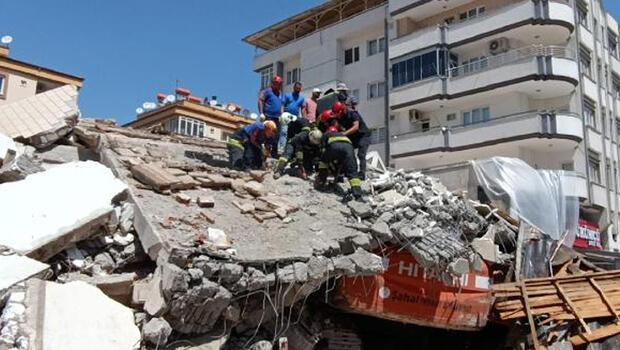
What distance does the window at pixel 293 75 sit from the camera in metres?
35.4

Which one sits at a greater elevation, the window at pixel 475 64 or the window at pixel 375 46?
the window at pixel 375 46

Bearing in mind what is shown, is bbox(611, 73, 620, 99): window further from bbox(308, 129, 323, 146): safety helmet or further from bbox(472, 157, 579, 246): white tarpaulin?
bbox(308, 129, 323, 146): safety helmet

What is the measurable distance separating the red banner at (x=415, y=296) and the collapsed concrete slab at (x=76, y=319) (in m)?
2.86

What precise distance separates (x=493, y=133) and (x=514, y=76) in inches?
100

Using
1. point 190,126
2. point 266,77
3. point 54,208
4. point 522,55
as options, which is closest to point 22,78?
point 190,126

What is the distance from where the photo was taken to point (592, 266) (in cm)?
1066

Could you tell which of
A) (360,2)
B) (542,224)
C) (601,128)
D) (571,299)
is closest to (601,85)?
(601,128)

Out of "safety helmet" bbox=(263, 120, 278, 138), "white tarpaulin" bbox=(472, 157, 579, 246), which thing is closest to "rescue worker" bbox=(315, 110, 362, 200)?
"safety helmet" bbox=(263, 120, 278, 138)

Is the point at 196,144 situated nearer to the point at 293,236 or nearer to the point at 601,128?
the point at 293,236

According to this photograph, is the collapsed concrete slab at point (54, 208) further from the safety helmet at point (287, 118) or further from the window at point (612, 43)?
the window at point (612, 43)

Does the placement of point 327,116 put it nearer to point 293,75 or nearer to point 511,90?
point 511,90

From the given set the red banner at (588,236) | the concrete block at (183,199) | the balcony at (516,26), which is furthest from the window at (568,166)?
the concrete block at (183,199)

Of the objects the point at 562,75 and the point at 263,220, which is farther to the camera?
the point at 562,75

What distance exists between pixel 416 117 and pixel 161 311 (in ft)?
82.6
